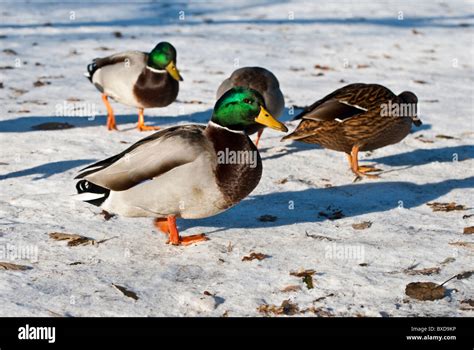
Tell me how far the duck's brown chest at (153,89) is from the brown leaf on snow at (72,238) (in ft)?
10.8

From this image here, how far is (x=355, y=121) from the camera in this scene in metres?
6.78

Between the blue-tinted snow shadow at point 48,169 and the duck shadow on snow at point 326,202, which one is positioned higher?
the blue-tinted snow shadow at point 48,169

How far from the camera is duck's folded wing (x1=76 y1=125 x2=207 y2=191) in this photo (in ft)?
16.2

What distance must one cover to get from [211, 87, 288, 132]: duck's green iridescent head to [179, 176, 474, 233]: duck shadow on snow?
0.88m

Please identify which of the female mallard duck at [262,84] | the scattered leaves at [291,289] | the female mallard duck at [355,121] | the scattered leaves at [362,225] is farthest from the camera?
the female mallard duck at [262,84]

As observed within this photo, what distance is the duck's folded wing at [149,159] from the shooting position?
4.94m

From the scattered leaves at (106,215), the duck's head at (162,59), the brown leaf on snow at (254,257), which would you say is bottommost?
the brown leaf on snow at (254,257)

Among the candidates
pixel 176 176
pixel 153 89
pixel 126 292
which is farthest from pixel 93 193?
pixel 153 89

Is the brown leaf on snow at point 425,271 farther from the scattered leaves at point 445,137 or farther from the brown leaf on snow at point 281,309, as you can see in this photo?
the scattered leaves at point 445,137

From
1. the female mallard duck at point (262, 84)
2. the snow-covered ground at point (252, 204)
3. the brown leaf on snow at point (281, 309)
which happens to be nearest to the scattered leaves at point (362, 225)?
the snow-covered ground at point (252, 204)

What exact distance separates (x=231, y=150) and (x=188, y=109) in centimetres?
467

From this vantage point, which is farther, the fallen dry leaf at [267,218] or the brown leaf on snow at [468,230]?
the fallen dry leaf at [267,218]

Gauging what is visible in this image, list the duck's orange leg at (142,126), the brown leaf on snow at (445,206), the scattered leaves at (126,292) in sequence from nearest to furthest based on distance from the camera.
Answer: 1. the scattered leaves at (126,292)
2. the brown leaf on snow at (445,206)
3. the duck's orange leg at (142,126)

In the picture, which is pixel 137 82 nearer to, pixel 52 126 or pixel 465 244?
pixel 52 126
